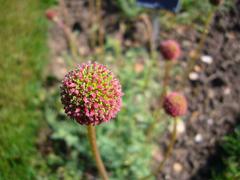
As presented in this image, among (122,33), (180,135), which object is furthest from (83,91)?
(122,33)

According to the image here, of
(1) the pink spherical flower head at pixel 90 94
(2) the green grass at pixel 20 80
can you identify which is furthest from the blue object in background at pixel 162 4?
(2) the green grass at pixel 20 80

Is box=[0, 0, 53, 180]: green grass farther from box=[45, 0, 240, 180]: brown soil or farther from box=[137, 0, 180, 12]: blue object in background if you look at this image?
box=[137, 0, 180, 12]: blue object in background

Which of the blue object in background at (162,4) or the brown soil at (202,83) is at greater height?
the blue object in background at (162,4)

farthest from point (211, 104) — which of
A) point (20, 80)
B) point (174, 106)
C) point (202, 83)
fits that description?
point (20, 80)

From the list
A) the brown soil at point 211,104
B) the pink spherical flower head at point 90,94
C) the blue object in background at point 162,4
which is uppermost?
the blue object in background at point 162,4

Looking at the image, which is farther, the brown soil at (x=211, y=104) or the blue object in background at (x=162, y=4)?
the brown soil at (x=211, y=104)

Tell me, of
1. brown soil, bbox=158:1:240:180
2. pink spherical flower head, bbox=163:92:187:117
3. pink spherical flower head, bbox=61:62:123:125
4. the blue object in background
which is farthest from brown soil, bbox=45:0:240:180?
pink spherical flower head, bbox=61:62:123:125

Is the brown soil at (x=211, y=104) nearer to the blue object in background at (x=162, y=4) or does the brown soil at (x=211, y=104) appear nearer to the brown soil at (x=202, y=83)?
the brown soil at (x=202, y=83)

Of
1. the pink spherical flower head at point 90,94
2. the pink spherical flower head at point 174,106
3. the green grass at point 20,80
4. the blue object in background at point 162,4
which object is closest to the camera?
the pink spherical flower head at point 90,94
